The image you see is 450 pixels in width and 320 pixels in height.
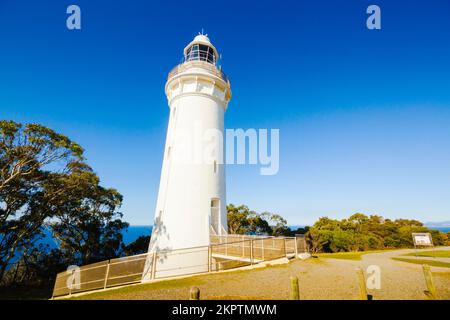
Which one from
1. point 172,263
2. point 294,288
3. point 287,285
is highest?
point 294,288

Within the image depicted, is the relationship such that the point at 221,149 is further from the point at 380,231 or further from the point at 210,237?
the point at 380,231

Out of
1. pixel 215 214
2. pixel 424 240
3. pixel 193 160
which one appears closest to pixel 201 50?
pixel 193 160

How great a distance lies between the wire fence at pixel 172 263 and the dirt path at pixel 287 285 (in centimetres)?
111

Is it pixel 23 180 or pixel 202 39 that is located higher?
pixel 202 39

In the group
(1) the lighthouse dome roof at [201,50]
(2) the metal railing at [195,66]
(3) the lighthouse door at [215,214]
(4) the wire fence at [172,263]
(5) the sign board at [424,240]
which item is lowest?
(4) the wire fence at [172,263]

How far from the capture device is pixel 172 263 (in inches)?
448

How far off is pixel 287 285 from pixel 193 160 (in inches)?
343

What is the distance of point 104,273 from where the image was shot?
367 inches

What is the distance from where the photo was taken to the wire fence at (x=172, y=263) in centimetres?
927

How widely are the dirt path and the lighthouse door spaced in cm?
421

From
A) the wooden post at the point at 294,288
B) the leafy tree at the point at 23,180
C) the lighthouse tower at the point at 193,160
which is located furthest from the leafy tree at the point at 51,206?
the wooden post at the point at 294,288

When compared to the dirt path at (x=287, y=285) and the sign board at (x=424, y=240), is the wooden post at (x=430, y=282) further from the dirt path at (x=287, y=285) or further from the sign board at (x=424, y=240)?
the sign board at (x=424, y=240)

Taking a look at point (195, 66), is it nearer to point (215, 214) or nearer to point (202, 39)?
point (202, 39)

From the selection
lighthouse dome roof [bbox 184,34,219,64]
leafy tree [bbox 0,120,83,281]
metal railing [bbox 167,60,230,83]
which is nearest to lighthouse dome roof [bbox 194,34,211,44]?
lighthouse dome roof [bbox 184,34,219,64]
